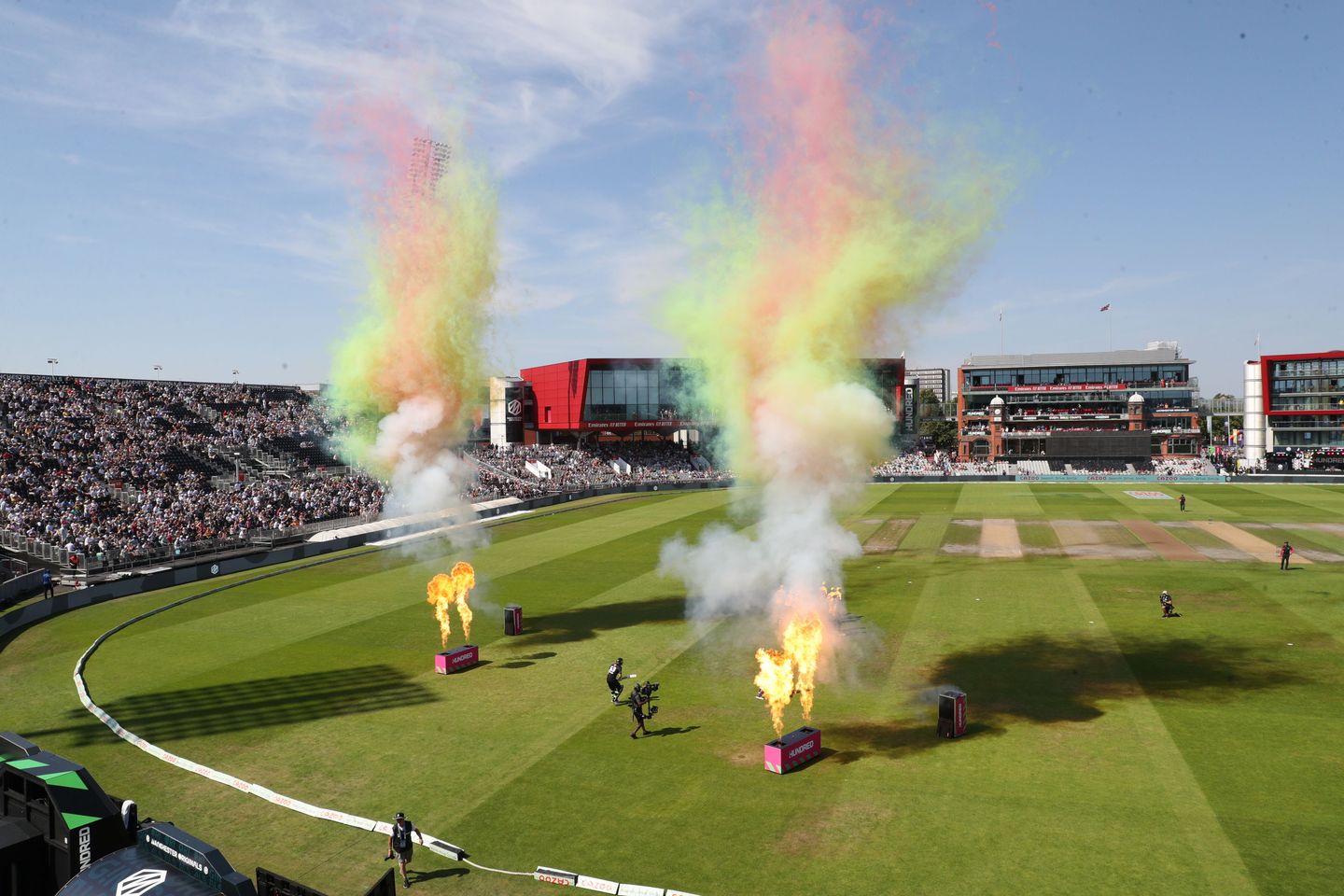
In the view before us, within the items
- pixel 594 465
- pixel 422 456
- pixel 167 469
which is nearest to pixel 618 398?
pixel 594 465

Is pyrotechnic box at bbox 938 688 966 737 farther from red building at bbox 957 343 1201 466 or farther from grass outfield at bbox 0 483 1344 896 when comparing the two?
red building at bbox 957 343 1201 466

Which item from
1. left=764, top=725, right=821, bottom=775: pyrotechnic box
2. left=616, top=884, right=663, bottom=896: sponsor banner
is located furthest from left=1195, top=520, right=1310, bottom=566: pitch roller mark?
left=616, top=884, right=663, bottom=896: sponsor banner

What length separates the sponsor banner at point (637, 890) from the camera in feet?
47.0

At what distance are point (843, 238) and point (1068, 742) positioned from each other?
14.7 metres

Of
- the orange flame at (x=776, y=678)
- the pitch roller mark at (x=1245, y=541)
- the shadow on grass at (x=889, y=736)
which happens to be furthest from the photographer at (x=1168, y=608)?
the orange flame at (x=776, y=678)

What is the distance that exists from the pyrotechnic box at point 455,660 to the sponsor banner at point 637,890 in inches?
572

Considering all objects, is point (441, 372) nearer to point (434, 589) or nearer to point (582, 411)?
point (434, 589)

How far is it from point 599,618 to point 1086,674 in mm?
18287

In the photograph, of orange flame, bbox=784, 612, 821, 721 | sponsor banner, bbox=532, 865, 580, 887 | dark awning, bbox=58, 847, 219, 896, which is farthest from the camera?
orange flame, bbox=784, 612, 821, 721

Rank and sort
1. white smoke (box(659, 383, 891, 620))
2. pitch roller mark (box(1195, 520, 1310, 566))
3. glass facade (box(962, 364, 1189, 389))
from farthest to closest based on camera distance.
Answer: glass facade (box(962, 364, 1189, 389))
pitch roller mark (box(1195, 520, 1310, 566))
white smoke (box(659, 383, 891, 620))

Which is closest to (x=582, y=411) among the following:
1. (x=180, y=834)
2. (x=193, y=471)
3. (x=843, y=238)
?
(x=193, y=471)

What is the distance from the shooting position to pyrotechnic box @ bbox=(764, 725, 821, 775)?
19.0m

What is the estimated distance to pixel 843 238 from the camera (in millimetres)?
24078

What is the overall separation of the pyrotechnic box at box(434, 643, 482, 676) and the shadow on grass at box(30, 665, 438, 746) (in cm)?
110
